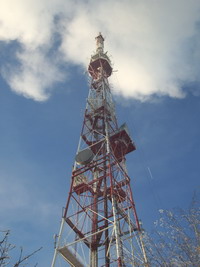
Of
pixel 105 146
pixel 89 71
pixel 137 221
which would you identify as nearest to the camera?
pixel 137 221

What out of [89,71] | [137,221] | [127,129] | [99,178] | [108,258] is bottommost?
[108,258]

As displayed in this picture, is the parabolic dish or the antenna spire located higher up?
the antenna spire

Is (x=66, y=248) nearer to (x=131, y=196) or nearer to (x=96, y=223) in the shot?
(x=96, y=223)

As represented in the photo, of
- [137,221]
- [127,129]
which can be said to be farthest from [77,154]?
[137,221]

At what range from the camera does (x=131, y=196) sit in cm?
2083

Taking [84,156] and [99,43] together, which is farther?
[99,43]

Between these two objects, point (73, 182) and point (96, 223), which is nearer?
point (96, 223)

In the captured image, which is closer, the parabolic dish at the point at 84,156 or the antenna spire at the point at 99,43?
the parabolic dish at the point at 84,156

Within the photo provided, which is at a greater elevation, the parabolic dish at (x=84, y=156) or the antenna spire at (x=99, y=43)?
the antenna spire at (x=99, y=43)

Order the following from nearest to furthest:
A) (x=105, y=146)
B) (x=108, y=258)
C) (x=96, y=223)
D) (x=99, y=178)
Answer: (x=108, y=258) → (x=96, y=223) → (x=99, y=178) → (x=105, y=146)

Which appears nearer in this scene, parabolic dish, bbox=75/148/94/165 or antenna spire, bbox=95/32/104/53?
parabolic dish, bbox=75/148/94/165

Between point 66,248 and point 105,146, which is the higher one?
point 105,146

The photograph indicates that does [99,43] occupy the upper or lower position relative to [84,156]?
upper

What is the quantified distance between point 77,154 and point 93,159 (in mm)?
1362
